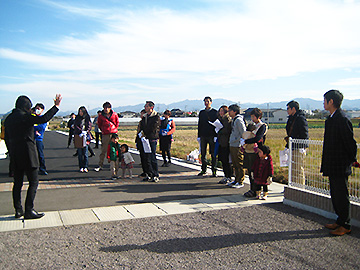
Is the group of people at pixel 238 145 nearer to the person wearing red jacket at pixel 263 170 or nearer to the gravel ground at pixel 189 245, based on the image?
the person wearing red jacket at pixel 263 170

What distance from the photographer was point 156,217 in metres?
5.66

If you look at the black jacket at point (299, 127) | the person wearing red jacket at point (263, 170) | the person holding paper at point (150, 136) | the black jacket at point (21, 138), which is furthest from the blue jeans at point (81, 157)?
the black jacket at point (299, 127)

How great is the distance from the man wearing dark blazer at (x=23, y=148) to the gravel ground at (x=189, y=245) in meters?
0.74

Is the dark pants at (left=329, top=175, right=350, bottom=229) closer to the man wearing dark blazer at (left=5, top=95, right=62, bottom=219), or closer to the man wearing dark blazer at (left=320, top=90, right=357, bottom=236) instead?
the man wearing dark blazer at (left=320, top=90, right=357, bottom=236)

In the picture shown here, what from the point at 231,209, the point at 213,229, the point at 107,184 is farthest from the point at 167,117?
the point at 213,229

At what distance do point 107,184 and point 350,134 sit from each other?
5.73 meters

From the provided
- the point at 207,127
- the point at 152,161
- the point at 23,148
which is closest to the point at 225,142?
the point at 207,127

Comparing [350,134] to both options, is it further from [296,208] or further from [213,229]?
[213,229]

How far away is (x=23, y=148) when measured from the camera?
549 cm

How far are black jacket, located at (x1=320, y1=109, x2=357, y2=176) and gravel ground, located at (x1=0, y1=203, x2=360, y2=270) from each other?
37.2 inches

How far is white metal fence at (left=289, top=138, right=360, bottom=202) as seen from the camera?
5238mm

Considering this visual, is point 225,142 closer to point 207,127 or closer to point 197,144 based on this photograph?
point 207,127

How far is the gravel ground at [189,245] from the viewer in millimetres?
3904

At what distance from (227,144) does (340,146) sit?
3.74 m
